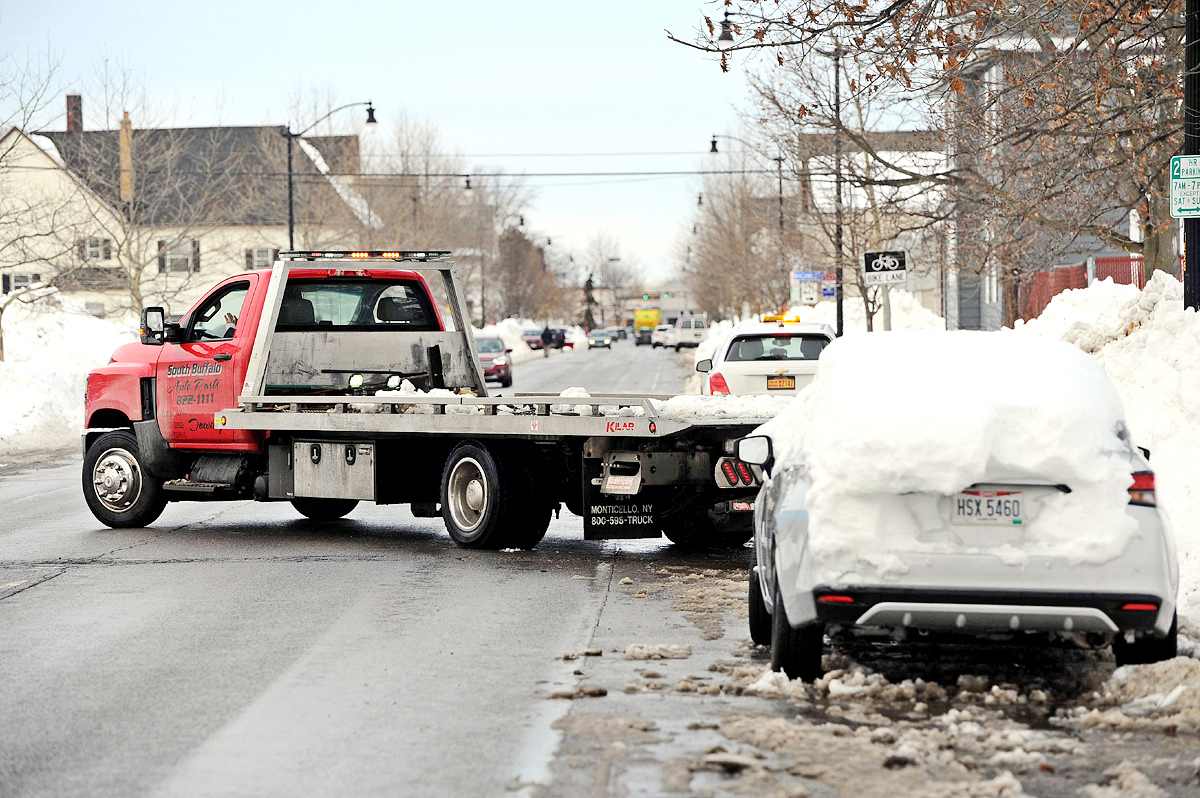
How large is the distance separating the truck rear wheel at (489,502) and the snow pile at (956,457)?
5.31 m

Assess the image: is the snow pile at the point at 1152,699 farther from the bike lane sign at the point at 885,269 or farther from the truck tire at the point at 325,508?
the bike lane sign at the point at 885,269

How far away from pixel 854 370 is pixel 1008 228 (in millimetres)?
15294

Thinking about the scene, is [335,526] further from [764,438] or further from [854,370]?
[854,370]

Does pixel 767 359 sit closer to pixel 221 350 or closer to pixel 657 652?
pixel 221 350

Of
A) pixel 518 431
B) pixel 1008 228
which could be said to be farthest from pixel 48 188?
pixel 518 431

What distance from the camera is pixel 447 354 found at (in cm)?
1405

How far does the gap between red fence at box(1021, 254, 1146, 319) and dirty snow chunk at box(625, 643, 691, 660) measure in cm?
2453

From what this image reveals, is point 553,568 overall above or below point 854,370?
below

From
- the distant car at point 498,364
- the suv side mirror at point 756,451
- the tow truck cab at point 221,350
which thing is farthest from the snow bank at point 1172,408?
the distant car at point 498,364

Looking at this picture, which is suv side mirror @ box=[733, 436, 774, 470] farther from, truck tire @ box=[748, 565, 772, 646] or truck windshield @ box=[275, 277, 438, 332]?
truck windshield @ box=[275, 277, 438, 332]

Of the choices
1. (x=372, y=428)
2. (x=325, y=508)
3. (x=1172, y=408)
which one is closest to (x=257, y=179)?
(x=325, y=508)

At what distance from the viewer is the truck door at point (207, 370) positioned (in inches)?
524

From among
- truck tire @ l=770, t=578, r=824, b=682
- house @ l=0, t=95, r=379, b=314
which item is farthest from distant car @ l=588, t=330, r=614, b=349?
truck tire @ l=770, t=578, r=824, b=682

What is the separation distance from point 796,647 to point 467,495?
5666 mm
